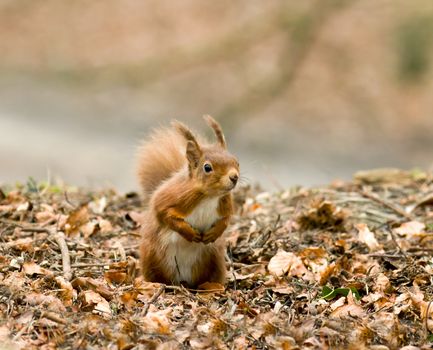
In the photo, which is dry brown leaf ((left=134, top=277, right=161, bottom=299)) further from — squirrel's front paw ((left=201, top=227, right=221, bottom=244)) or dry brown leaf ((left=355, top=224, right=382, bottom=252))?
dry brown leaf ((left=355, top=224, right=382, bottom=252))

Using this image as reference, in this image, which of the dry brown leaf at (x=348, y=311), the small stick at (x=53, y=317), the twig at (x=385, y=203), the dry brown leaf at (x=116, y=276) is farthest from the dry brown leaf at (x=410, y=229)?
the small stick at (x=53, y=317)

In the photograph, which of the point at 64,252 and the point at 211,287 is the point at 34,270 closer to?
the point at 64,252

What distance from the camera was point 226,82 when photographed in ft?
39.4

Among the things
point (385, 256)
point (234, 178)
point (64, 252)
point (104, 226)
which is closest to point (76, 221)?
point (104, 226)

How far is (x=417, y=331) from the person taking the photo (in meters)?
3.72

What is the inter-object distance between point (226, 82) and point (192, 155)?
26.3ft

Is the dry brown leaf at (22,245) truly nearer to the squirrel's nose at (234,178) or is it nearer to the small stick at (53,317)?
the small stick at (53,317)

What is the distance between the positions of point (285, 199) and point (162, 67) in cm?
526

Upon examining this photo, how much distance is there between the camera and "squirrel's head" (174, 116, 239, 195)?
156 inches

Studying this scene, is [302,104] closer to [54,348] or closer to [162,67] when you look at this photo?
[162,67]

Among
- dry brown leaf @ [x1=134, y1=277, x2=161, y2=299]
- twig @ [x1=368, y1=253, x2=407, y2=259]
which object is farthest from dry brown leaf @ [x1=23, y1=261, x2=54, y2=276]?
twig @ [x1=368, y1=253, x2=407, y2=259]

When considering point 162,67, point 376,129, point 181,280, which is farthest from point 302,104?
point 181,280

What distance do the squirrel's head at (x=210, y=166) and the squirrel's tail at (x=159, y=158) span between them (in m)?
0.40

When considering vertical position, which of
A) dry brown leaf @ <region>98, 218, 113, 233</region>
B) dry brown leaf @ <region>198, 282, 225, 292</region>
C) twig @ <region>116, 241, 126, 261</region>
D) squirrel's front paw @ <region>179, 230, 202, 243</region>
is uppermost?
dry brown leaf @ <region>98, 218, 113, 233</region>
